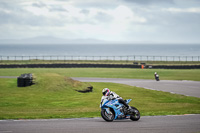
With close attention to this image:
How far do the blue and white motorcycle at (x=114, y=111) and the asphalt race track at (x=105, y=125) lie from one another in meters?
0.22

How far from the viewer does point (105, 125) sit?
506 inches

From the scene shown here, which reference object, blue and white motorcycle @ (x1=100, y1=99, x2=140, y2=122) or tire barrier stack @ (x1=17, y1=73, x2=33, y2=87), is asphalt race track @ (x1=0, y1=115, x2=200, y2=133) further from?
tire barrier stack @ (x1=17, y1=73, x2=33, y2=87)

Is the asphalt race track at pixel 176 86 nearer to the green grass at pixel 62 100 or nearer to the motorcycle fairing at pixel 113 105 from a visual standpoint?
the green grass at pixel 62 100

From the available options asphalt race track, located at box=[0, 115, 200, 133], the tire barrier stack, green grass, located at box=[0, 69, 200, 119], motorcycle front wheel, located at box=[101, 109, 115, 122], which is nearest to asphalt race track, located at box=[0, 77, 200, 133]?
asphalt race track, located at box=[0, 115, 200, 133]

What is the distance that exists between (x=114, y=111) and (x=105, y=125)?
3.07 feet

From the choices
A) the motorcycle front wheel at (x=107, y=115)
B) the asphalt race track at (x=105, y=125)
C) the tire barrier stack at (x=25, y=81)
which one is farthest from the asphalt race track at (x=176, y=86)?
the motorcycle front wheel at (x=107, y=115)

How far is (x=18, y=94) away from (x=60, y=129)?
15452 mm

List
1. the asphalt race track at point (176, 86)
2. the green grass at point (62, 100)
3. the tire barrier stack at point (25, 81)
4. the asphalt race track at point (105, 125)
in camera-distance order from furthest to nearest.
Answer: the asphalt race track at point (176, 86) → the tire barrier stack at point (25, 81) → the green grass at point (62, 100) → the asphalt race track at point (105, 125)

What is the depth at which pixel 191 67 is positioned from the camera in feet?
210

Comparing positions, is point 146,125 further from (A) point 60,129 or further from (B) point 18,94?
(B) point 18,94

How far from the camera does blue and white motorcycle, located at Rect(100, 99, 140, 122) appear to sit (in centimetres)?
1352

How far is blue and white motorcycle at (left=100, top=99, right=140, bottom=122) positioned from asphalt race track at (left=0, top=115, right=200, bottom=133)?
0.22 meters

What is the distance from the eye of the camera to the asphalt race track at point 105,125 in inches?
467

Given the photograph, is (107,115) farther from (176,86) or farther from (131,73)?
(131,73)
